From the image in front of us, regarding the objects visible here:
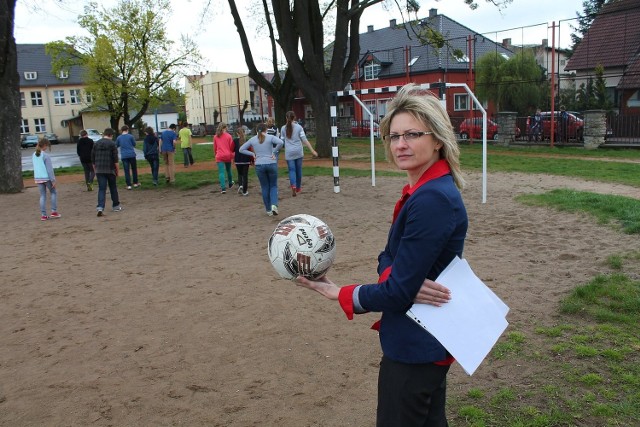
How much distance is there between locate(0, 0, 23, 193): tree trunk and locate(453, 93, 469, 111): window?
1025 inches

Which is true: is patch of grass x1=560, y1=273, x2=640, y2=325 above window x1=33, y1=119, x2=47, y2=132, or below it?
below

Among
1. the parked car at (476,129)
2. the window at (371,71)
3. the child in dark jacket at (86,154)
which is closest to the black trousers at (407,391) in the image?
the child in dark jacket at (86,154)

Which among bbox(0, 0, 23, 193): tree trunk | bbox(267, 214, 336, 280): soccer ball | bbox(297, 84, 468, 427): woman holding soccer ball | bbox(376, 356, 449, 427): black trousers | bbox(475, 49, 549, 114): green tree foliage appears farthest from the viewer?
bbox(475, 49, 549, 114): green tree foliage

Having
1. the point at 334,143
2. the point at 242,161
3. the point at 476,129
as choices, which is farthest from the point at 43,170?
the point at 476,129

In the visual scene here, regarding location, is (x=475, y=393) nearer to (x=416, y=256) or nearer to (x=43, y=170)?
(x=416, y=256)

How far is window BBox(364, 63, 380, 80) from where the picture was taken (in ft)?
144

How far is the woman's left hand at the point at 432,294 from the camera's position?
2139 millimetres

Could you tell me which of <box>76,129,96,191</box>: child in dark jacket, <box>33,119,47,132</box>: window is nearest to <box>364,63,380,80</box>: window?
<box>76,129,96,191</box>: child in dark jacket

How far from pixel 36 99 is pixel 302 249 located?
78.5 m

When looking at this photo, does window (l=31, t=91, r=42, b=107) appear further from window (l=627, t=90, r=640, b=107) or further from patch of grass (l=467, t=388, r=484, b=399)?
patch of grass (l=467, t=388, r=484, b=399)

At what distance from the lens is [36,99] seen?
70938 millimetres

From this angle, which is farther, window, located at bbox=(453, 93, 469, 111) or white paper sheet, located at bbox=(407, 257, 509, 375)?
window, located at bbox=(453, 93, 469, 111)

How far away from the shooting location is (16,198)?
1586cm

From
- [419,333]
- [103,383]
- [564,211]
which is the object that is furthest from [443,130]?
[564,211]
